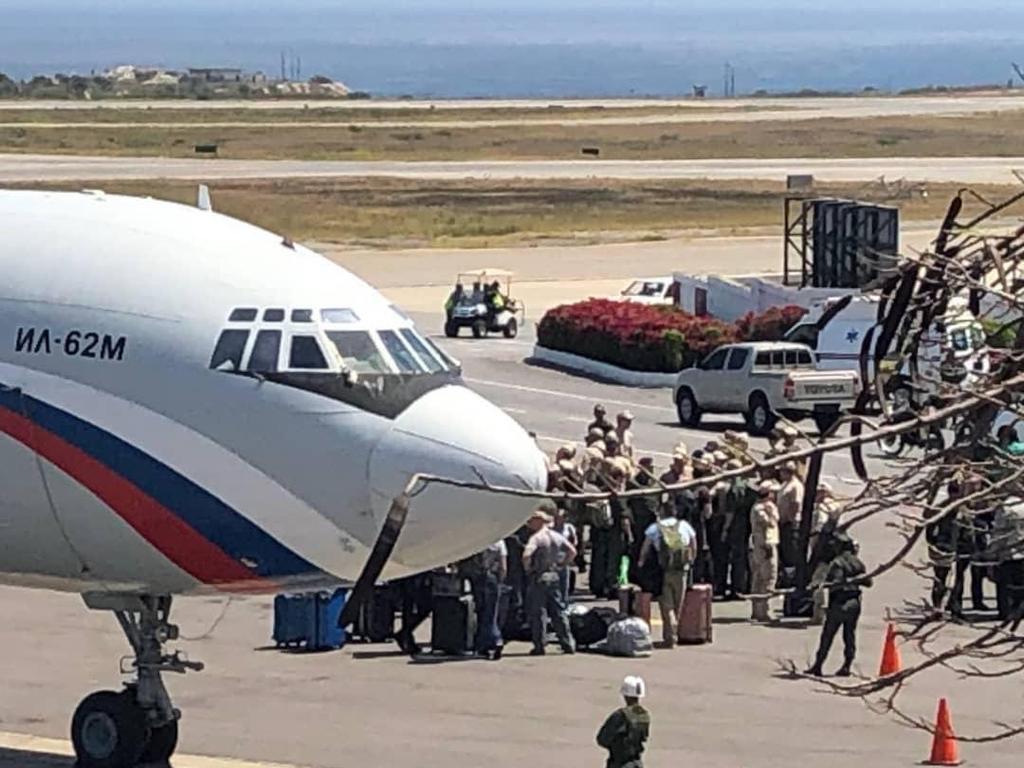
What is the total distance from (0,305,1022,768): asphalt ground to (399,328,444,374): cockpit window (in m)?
3.75

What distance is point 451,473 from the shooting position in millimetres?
17328

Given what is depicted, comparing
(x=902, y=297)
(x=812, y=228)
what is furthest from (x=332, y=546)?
(x=812, y=228)

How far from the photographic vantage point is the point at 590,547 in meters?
29.4

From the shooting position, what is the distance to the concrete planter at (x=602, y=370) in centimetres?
5109

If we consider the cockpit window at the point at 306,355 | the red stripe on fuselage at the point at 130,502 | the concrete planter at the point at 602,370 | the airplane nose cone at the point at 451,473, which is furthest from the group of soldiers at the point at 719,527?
the concrete planter at the point at 602,370

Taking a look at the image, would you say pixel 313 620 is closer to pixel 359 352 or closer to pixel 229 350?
pixel 359 352

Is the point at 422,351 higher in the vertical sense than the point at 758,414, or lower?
higher

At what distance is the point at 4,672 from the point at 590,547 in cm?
749

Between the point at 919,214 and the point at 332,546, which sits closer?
the point at 332,546

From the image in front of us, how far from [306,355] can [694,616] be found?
28.7ft

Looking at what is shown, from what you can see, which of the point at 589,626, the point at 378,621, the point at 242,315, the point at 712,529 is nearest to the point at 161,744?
the point at 242,315

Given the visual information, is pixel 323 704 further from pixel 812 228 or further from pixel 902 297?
pixel 812 228

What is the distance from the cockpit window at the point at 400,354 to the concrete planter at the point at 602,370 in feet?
99.4

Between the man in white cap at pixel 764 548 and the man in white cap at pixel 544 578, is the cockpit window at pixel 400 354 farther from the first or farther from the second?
the man in white cap at pixel 764 548
